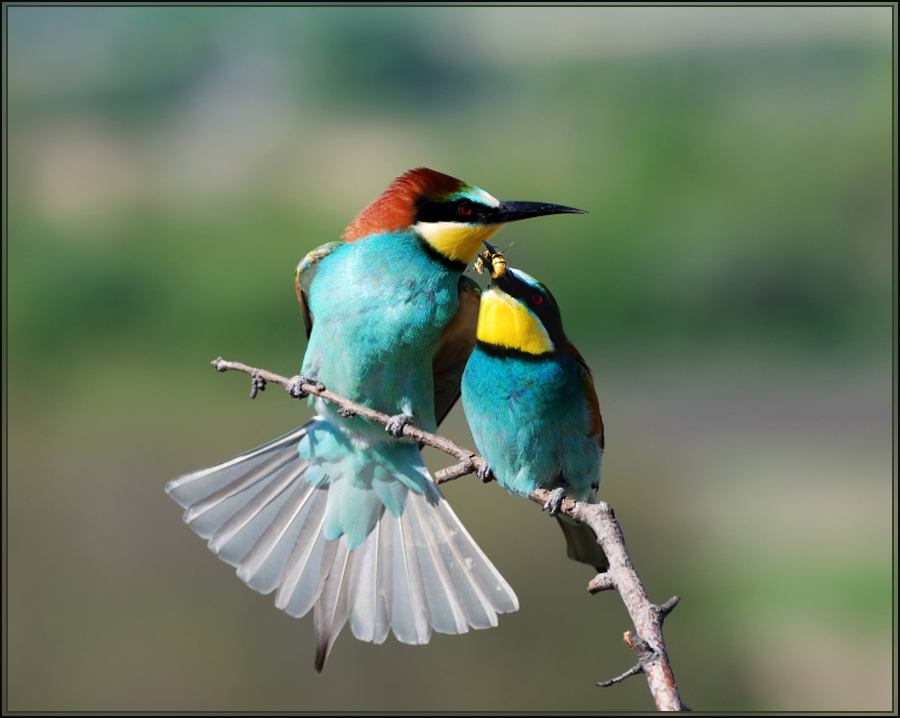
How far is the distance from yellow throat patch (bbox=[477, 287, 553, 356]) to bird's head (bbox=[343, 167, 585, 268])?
0.20m

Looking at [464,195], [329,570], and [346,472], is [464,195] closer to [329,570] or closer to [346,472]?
[346,472]

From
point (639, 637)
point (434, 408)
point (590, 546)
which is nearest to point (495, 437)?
point (590, 546)

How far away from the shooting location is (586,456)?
1.39 metres

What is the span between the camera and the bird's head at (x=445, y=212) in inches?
57.9

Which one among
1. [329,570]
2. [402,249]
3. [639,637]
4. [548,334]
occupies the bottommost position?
[329,570]

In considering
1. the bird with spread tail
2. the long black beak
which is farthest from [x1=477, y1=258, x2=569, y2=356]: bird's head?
the long black beak

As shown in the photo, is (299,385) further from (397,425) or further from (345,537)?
(345,537)

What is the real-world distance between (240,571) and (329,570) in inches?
6.5

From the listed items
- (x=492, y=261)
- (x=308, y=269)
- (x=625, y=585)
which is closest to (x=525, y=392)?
(x=492, y=261)

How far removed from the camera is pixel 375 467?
5.46 ft

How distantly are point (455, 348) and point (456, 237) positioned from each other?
0.85 ft

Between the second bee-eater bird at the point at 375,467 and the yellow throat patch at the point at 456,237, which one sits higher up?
the yellow throat patch at the point at 456,237

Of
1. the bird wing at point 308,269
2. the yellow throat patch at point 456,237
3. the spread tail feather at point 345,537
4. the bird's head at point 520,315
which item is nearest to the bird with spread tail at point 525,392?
the bird's head at point 520,315

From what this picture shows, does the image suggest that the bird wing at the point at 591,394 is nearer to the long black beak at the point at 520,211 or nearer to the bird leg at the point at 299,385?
the long black beak at the point at 520,211
